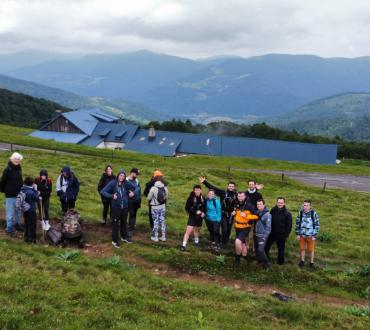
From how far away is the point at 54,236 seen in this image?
567 inches

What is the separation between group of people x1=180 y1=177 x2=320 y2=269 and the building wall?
3864 inches

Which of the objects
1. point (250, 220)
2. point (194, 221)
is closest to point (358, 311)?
point (250, 220)

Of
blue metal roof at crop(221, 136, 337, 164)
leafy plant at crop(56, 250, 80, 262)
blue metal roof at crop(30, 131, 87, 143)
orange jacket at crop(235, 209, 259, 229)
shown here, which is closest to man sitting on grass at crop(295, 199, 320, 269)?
orange jacket at crop(235, 209, 259, 229)

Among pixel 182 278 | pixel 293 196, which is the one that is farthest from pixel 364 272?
pixel 293 196

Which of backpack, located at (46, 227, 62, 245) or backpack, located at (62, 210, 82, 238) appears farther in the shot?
backpack, located at (62, 210, 82, 238)

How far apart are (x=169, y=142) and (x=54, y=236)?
8649 cm

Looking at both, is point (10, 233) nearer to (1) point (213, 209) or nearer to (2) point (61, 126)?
(1) point (213, 209)

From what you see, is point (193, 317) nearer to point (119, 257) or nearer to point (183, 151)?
point (119, 257)

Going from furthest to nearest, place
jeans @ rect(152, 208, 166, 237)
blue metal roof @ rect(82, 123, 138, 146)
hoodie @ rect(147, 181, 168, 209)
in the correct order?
blue metal roof @ rect(82, 123, 138, 146)
jeans @ rect(152, 208, 166, 237)
hoodie @ rect(147, 181, 168, 209)

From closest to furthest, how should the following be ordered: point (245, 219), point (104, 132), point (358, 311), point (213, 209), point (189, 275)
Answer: point (358, 311) < point (189, 275) < point (245, 219) < point (213, 209) < point (104, 132)

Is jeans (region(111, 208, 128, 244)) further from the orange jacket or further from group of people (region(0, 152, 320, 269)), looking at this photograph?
the orange jacket

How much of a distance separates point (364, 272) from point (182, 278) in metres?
6.40

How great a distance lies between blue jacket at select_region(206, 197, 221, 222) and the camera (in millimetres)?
15125

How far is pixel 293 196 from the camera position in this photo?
3247 centimetres
